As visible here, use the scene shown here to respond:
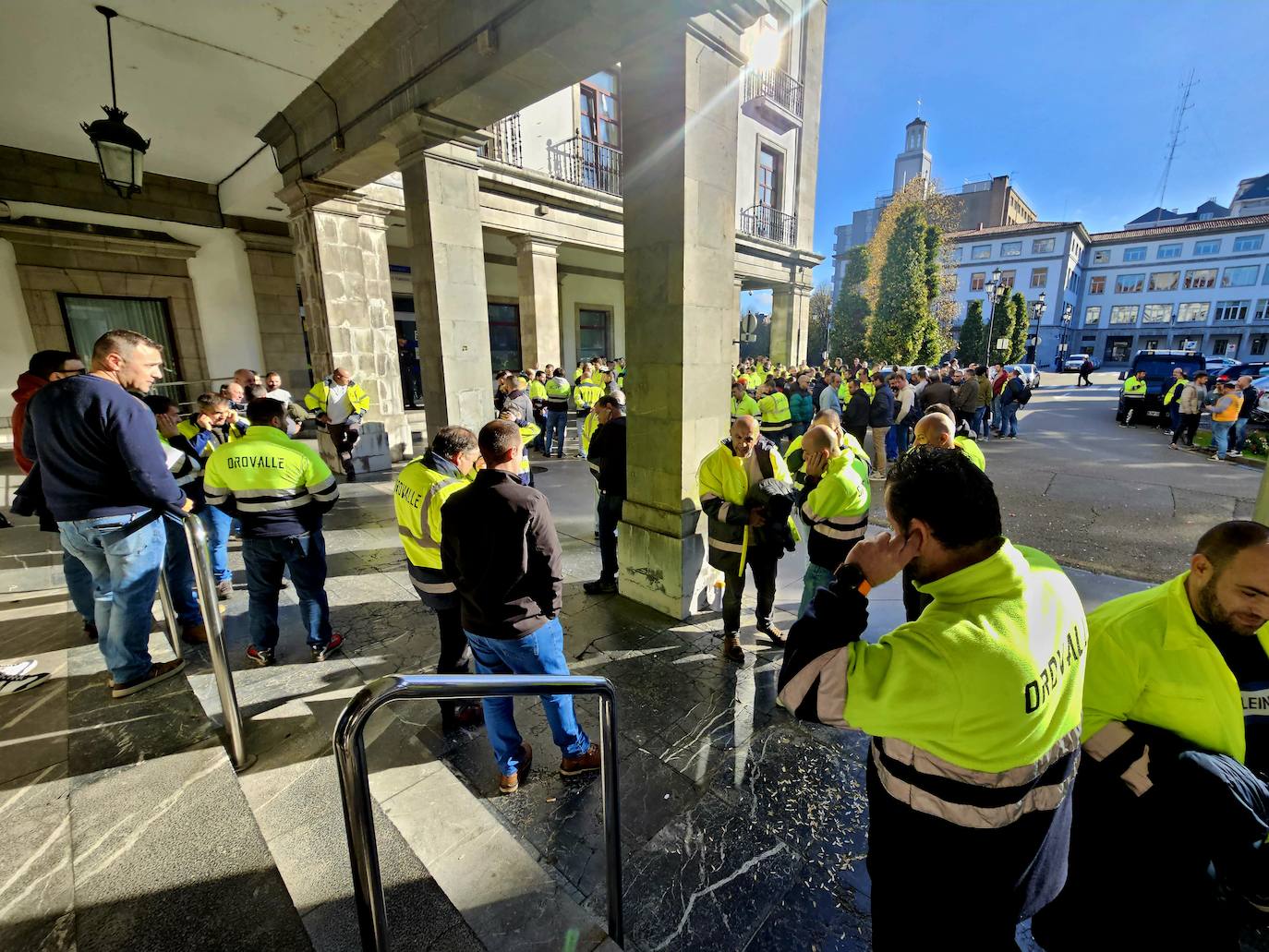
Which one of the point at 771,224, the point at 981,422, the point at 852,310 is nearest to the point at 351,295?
the point at 981,422

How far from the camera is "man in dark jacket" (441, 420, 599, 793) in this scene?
2418 millimetres

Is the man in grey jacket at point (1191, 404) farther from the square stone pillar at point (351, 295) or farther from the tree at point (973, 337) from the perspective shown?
the tree at point (973, 337)

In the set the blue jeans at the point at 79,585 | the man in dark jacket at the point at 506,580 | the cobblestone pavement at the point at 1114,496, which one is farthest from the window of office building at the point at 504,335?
the man in dark jacket at the point at 506,580

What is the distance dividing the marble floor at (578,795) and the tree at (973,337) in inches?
1383

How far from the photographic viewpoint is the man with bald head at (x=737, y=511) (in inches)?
150

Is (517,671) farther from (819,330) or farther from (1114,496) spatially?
(819,330)

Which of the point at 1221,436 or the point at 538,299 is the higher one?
the point at 538,299

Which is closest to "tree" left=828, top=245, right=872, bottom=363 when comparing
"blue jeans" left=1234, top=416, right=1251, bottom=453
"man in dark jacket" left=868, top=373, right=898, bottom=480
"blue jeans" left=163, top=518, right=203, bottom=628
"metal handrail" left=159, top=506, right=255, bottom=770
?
"blue jeans" left=1234, top=416, right=1251, bottom=453

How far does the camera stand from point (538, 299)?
1245 cm

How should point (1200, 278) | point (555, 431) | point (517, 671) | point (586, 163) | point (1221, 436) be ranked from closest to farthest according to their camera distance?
1. point (517, 671)
2. point (1221, 436)
3. point (555, 431)
4. point (586, 163)
5. point (1200, 278)

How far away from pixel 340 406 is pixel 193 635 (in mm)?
4977

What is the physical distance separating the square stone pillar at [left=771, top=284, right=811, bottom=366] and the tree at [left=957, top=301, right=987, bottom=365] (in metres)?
18.4

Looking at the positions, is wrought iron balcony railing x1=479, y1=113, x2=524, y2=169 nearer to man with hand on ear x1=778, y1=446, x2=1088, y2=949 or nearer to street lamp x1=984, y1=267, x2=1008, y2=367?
A: man with hand on ear x1=778, y1=446, x2=1088, y2=949

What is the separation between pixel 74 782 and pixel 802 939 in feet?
10.3
